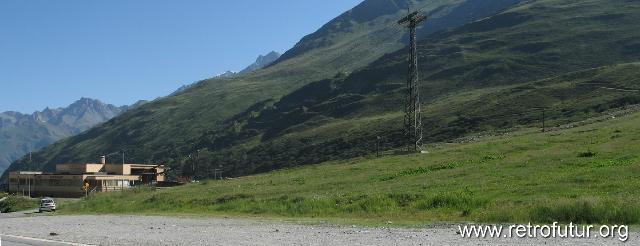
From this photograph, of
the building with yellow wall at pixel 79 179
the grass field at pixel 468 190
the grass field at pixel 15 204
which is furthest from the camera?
the building with yellow wall at pixel 79 179

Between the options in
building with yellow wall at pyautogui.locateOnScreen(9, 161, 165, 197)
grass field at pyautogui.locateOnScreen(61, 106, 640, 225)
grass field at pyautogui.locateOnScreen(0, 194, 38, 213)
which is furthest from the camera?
building with yellow wall at pyautogui.locateOnScreen(9, 161, 165, 197)

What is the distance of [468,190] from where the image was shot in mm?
38531

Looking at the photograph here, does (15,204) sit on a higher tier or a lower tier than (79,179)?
lower

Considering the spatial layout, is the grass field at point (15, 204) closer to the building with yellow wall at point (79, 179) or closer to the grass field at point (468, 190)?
the building with yellow wall at point (79, 179)

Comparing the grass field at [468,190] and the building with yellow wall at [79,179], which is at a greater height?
the grass field at [468,190]

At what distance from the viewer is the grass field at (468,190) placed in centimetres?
2772

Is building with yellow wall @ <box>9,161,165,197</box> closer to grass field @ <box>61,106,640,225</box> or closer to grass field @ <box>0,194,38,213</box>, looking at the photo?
grass field @ <box>0,194,38,213</box>

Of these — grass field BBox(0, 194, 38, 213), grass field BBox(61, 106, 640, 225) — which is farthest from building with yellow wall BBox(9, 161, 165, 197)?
grass field BBox(61, 106, 640, 225)

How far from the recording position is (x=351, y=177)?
2393 inches

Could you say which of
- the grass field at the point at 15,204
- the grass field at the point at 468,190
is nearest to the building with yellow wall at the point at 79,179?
the grass field at the point at 15,204

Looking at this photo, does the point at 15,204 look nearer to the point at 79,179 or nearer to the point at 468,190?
the point at 79,179

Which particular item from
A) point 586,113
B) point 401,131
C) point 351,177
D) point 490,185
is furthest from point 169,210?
point 401,131

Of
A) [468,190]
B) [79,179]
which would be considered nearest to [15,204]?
[79,179]

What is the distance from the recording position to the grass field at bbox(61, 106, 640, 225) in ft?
91.0
